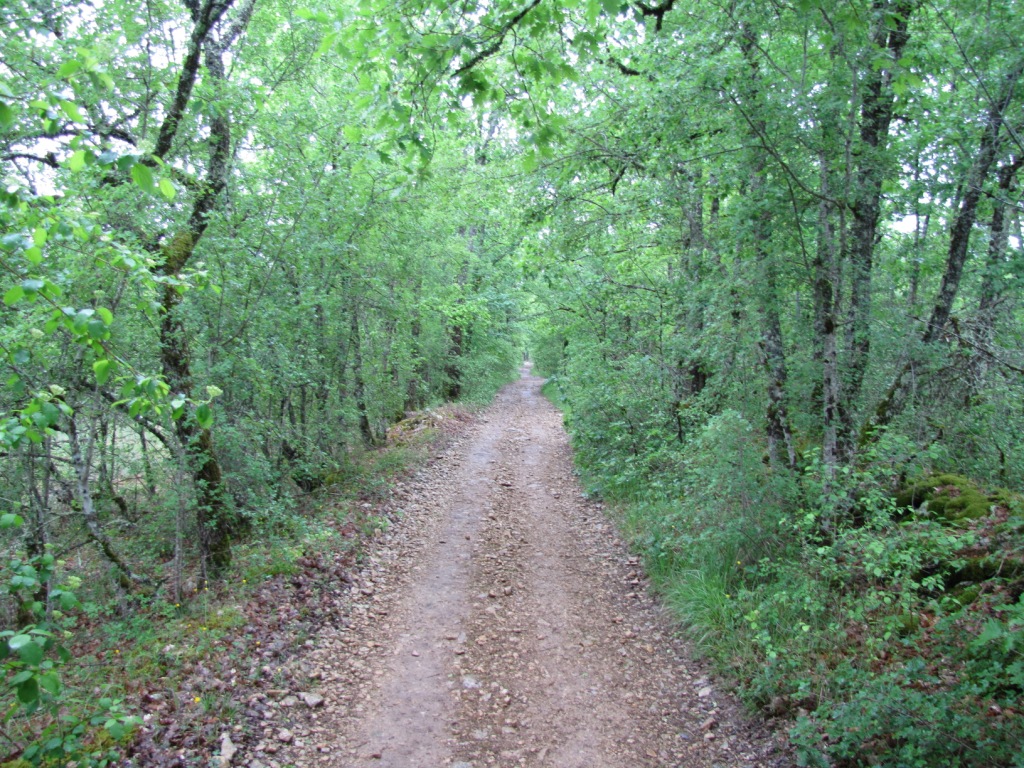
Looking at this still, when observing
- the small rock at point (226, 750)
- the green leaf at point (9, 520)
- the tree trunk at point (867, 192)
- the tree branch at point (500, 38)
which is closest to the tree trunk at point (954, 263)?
the tree trunk at point (867, 192)

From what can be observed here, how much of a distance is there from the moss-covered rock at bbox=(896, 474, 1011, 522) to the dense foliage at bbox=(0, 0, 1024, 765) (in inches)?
1.7

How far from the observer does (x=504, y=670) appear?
549cm

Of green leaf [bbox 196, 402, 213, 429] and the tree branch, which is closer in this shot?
green leaf [bbox 196, 402, 213, 429]

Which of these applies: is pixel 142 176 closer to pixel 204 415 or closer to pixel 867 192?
pixel 204 415

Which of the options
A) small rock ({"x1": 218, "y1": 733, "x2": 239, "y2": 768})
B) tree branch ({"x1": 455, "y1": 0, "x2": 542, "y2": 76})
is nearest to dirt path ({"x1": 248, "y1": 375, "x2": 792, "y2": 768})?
small rock ({"x1": 218, "y1": 733, "x2": 239, "y2": 768})

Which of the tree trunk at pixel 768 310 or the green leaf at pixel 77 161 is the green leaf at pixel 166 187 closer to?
the green leaf at pixel 77 161

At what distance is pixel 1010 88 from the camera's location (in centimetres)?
544

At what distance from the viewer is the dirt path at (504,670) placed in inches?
176

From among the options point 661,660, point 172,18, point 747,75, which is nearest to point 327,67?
point 172,18

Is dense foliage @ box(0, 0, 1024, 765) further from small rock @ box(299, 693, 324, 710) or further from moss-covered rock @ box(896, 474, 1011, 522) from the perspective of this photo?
small rock @ box(299, 693, 324, 710)

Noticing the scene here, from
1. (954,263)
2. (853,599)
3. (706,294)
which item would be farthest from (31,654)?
(954,263)

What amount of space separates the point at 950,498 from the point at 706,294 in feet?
11.8

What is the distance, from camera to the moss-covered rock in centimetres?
537

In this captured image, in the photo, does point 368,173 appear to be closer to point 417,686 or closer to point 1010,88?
point 417,686
